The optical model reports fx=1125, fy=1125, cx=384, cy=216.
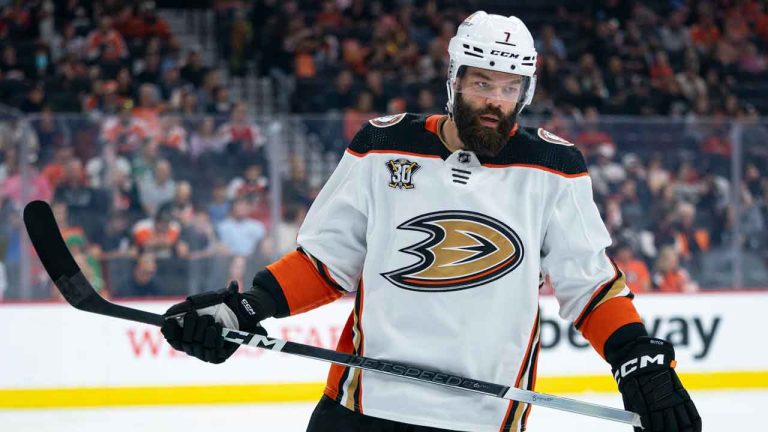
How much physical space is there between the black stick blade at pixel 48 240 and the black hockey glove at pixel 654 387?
1.09 m

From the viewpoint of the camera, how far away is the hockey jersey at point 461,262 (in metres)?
1.98

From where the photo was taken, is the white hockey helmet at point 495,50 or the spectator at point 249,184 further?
the spectator at point 249,184

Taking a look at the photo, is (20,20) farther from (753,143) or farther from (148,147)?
(753,143)

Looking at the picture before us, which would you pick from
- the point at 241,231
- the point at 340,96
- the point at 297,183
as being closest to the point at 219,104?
the point at 340,96

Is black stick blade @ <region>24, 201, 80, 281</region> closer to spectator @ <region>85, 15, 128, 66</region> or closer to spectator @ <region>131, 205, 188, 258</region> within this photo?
spectator @ <region>131, 205, 188, 258</region>

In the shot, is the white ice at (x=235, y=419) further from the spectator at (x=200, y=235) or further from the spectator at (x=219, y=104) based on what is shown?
the spectator at (x=219, y=104)

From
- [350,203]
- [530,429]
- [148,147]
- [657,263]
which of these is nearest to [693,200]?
[657,263]

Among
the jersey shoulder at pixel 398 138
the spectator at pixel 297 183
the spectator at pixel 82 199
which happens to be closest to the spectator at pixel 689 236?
the spectator at pixel 297 183

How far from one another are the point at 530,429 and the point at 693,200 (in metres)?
2.51

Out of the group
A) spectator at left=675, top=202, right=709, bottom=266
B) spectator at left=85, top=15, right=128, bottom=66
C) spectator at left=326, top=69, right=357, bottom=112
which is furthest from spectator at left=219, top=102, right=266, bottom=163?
spectator at left=675, top=202, right=709, bottom=266

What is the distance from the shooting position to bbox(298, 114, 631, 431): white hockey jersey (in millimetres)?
1978

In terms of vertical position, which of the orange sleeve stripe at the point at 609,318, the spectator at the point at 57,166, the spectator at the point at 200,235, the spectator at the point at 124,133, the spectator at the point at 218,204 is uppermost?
the orange sleeve stripe at the point at 609,318

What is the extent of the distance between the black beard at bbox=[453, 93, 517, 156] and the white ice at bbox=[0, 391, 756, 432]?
263cm

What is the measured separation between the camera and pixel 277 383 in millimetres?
5250
